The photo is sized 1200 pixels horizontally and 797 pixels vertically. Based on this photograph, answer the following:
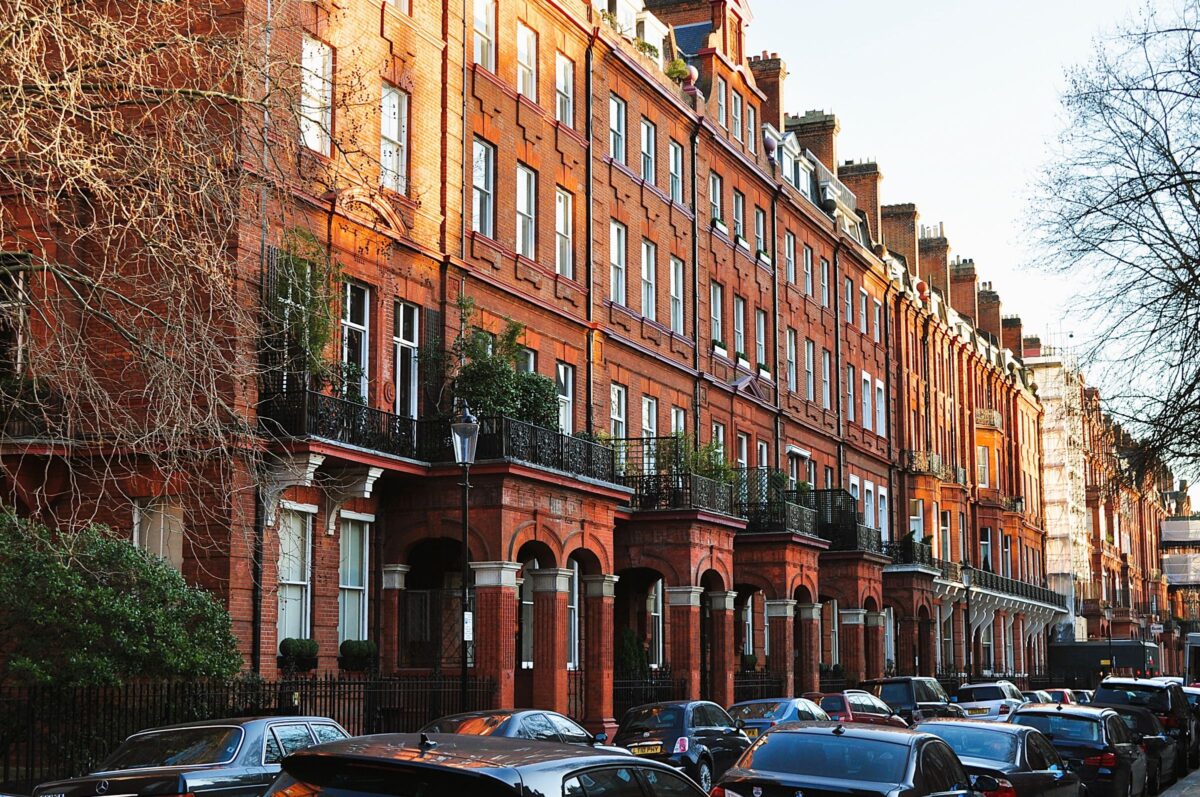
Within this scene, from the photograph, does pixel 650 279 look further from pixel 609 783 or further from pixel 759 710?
pixel 609 783

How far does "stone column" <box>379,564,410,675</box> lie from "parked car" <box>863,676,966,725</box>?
10985 millimetres

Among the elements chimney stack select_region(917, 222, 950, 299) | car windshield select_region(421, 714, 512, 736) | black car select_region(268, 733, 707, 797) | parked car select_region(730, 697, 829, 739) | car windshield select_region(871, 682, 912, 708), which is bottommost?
car windshield select_region(871, 682, 912, 708)

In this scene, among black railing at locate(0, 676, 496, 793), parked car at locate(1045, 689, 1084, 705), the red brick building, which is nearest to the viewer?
black railing at locate(0, 676, 496, 793)

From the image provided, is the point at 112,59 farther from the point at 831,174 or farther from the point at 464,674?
the point at 831,174

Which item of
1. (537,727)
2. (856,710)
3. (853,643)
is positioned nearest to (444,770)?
(537,727)

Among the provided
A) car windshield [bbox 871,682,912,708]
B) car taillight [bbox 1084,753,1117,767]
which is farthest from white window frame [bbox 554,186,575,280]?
car taillight [bbox 1084,753,1117,767]

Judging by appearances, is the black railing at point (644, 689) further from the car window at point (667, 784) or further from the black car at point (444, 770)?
the black car at point (444, 770)

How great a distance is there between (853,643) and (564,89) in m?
20.1

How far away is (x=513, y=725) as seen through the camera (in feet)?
61.0

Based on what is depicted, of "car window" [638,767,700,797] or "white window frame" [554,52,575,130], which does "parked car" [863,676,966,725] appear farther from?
"car window" [638,767,700,797]

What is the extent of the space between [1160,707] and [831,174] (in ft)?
91.9

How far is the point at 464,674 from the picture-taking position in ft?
71.9

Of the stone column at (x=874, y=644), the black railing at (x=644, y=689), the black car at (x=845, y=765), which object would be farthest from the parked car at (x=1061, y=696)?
the black car at (x=845, y=765)

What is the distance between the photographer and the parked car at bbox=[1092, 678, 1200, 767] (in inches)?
1267
